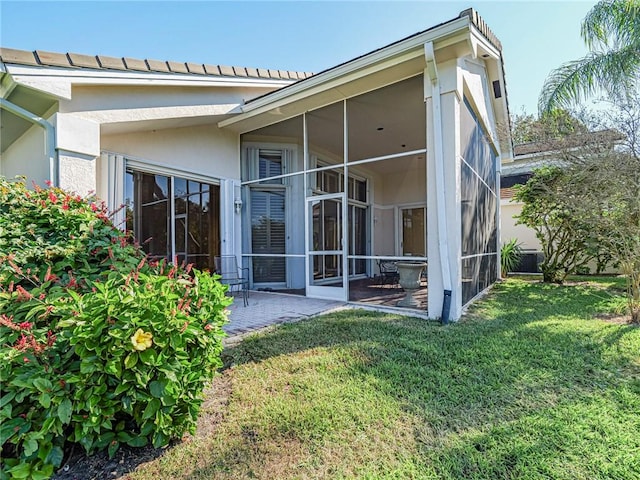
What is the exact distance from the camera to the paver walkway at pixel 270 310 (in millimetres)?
5398

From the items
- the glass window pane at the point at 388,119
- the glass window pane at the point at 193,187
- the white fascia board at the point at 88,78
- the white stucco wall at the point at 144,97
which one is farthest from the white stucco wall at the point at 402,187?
the white fascia board at the point at 88,78

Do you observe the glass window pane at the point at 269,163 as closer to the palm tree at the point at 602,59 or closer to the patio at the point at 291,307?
the patio at the point at 291,307

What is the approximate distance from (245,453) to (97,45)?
817 cm

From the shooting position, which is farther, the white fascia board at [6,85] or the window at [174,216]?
the window at [174,216]

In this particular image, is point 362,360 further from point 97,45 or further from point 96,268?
point 97,45

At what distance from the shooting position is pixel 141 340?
77.2 inches

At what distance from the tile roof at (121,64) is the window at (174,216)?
1994 millimetres

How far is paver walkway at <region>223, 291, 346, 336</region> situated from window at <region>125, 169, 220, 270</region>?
161cm

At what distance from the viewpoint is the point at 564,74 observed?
29.8 ft

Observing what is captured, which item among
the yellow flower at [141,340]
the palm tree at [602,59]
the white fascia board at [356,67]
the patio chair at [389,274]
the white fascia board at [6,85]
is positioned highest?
the palm tree at [602,59]

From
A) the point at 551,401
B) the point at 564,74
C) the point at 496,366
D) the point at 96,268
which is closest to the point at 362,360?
the point at 496,366

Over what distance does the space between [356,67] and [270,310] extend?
485cm

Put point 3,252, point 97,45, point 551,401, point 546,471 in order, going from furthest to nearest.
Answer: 1. point 97,45
2. point 551,401
3. point 3,252
4. point 546,471

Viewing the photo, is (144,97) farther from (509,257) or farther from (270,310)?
(509,257)
